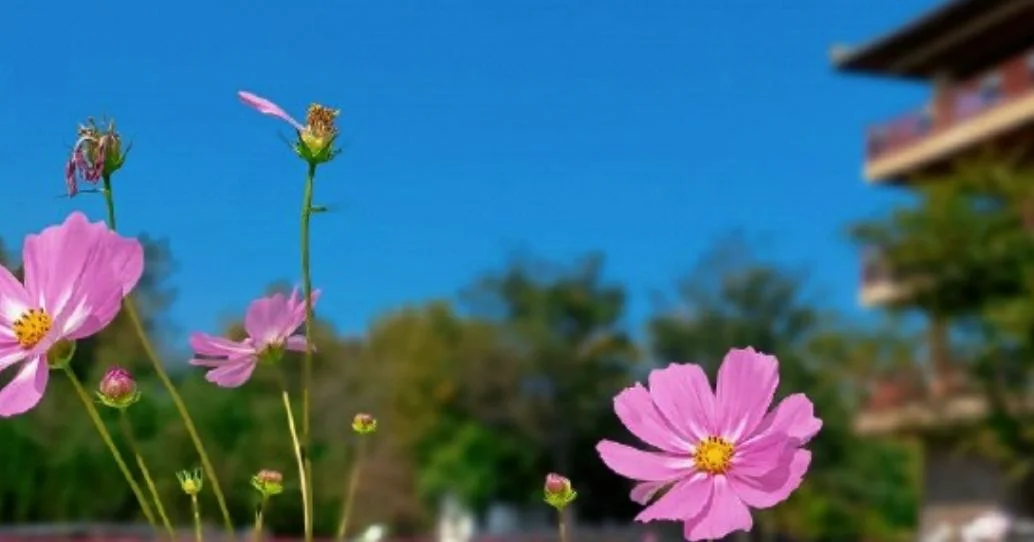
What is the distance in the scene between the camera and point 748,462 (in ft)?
2.39

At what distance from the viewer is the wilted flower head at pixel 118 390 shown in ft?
2.43

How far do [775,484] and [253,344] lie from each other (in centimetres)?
28

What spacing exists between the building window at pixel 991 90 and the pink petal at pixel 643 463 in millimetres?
20969

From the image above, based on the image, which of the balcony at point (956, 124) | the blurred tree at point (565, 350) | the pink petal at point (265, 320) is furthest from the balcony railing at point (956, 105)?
the pink petal at point (265, 320)

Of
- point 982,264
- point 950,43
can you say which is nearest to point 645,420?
point 982,264

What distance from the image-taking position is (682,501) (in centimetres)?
72

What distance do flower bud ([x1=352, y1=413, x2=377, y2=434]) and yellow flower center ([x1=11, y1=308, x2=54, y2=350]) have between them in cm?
16

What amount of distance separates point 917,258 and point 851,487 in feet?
44.8

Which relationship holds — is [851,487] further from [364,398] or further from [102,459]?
[102,459]

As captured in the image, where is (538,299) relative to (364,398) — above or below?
above

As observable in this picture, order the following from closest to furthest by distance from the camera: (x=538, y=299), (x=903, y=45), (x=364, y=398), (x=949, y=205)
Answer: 1. (x=949, y=205)
2. (x=903, y=45)
3. (x=364, y=398)
4. (x=538, y=299)

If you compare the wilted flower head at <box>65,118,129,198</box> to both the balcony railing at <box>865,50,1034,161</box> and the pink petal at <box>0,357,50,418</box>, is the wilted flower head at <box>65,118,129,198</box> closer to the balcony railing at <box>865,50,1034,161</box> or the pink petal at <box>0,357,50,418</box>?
the pink petal at <box>0,357,50,418</box>

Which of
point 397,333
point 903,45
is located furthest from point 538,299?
point 903,45

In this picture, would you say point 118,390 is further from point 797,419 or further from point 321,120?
point 797,419
